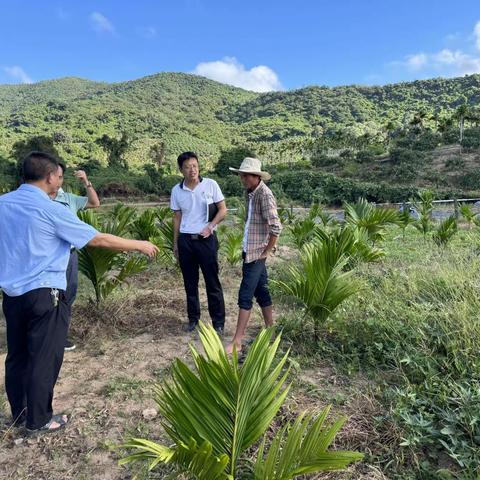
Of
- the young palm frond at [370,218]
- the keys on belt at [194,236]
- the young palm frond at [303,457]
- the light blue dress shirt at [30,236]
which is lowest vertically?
the young palm frond at [303,457]

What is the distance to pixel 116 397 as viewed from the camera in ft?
9.88

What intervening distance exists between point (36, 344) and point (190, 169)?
206 cm

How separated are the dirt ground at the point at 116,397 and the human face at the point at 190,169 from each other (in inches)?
58.6

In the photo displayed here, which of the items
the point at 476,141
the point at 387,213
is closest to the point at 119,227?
the point at 387,213

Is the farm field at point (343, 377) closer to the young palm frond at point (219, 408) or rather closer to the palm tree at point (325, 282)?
the palm tree at point (325, 282)

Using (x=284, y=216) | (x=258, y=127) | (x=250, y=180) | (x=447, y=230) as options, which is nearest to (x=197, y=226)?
(x=250, y=180)

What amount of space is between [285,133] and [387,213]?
3199 inches

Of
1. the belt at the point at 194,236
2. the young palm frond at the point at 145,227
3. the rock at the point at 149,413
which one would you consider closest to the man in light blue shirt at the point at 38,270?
the rock at the point at 149,413

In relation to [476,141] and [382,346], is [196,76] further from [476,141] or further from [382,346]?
[382,346]

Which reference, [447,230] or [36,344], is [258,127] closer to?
[447,230]

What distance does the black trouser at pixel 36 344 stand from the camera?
97.8 inches

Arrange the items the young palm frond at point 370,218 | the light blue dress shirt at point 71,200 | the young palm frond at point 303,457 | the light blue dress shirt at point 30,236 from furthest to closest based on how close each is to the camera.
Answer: the young palm frond at point 370,218 < the light blue dress shirt at point 71,200 < the light blue dress shirt at point 30,236 < the young palm frond at point 303,457

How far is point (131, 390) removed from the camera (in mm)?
3090

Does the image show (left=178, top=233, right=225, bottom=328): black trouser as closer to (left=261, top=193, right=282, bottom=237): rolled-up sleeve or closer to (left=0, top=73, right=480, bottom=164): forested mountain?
(left=261, top=193, right=282, bottom=237): rolled-up sleeve
